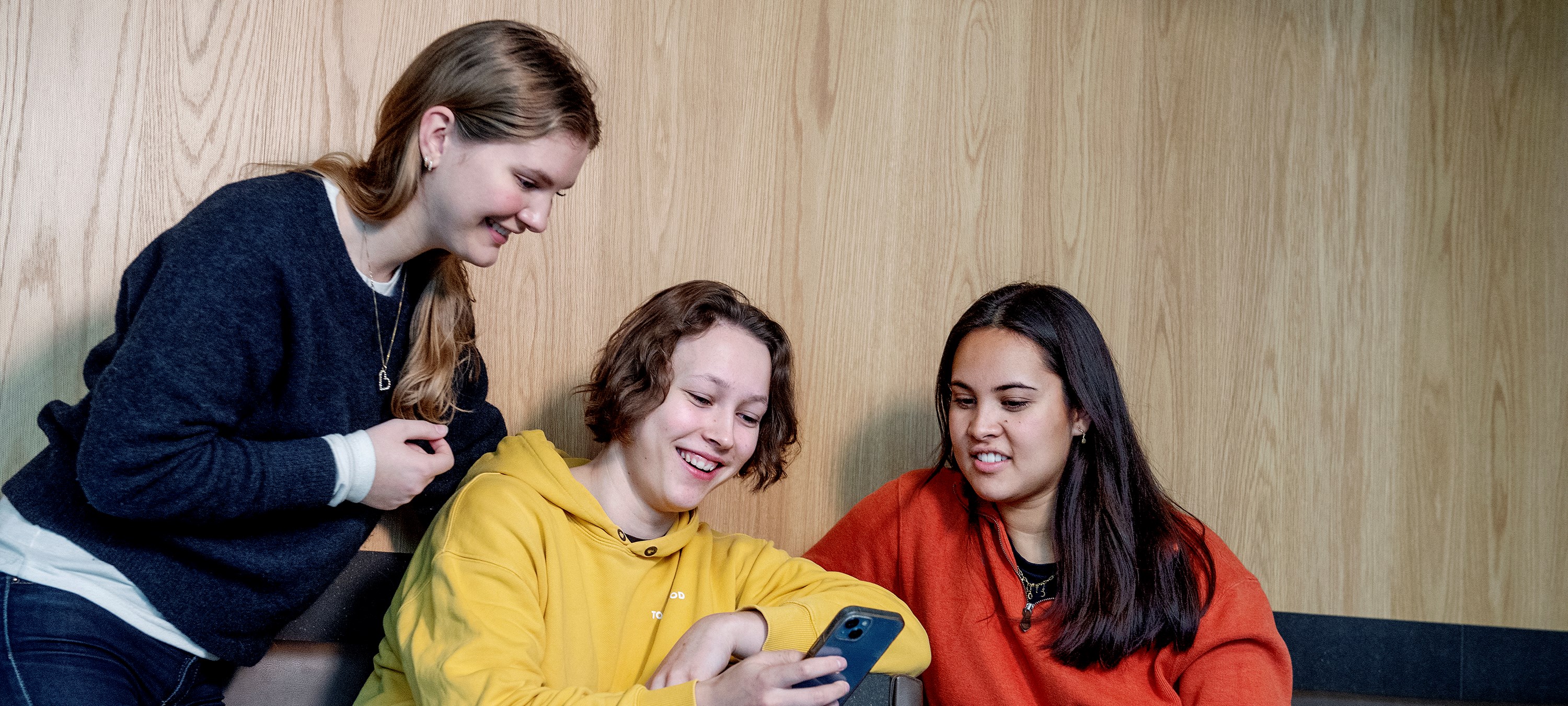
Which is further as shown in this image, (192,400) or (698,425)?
(698,425)

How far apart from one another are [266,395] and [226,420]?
9 centimetres

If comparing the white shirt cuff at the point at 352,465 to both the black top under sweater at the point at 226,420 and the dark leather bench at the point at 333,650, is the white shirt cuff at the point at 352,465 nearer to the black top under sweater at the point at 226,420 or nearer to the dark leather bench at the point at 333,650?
the black top under sweater at the point at 226,420

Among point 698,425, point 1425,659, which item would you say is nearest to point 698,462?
point 698,425

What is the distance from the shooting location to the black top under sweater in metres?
1.09

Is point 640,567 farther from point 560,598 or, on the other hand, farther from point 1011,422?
point 1011,422

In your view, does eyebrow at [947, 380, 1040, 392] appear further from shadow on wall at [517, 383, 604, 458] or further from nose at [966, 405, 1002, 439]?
shadow on wall at [517, 383, 604, 458]

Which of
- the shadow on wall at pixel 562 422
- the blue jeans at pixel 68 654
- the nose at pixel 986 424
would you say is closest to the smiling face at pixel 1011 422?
the nose at pixel 986 424

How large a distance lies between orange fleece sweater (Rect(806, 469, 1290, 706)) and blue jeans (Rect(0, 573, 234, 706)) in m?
0.92

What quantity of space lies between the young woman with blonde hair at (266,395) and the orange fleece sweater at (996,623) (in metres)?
0.69

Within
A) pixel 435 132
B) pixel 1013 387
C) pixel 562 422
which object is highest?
pixel 435 132

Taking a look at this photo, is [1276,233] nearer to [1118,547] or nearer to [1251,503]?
[1251,503]

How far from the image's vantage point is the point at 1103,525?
152 cm

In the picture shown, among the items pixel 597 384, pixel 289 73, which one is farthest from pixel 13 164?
pixel 597 384

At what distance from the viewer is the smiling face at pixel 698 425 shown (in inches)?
52.1
